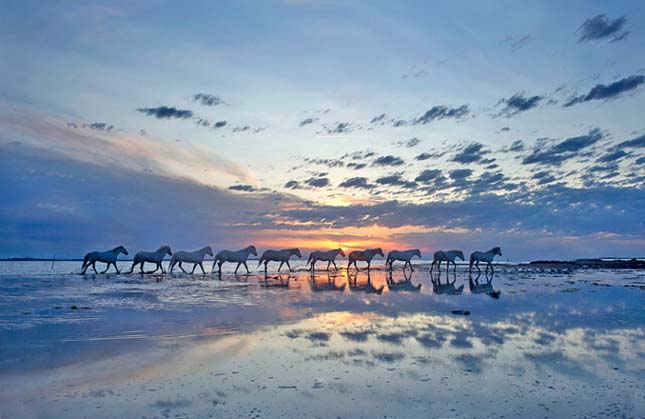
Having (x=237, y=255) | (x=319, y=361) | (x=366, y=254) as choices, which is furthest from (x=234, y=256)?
(x=319, y=361)

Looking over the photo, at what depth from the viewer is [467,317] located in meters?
12.5

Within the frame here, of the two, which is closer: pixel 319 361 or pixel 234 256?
pixel 319 361

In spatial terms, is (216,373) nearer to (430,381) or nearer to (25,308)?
(430,381)

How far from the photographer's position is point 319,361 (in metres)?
7.54

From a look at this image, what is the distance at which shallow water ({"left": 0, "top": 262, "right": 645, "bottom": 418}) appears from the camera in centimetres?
544

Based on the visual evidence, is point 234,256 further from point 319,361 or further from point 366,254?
point 319,361

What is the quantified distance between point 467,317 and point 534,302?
5.29 m

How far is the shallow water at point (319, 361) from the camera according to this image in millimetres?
5441

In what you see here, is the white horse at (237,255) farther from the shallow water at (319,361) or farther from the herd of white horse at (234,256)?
the shallow water at (319,361)

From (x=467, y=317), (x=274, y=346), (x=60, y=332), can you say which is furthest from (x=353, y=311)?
(x=60, y=332)

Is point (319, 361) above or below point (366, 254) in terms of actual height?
below

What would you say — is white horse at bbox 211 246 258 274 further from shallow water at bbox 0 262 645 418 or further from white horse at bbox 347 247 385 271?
shallow water at bbox 0 262 645 418

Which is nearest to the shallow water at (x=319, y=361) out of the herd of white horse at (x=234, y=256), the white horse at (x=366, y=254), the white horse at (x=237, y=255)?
the herd of white horse at (x=234, y=256)

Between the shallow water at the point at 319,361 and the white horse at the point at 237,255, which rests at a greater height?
the white horse at the point at 237,255
